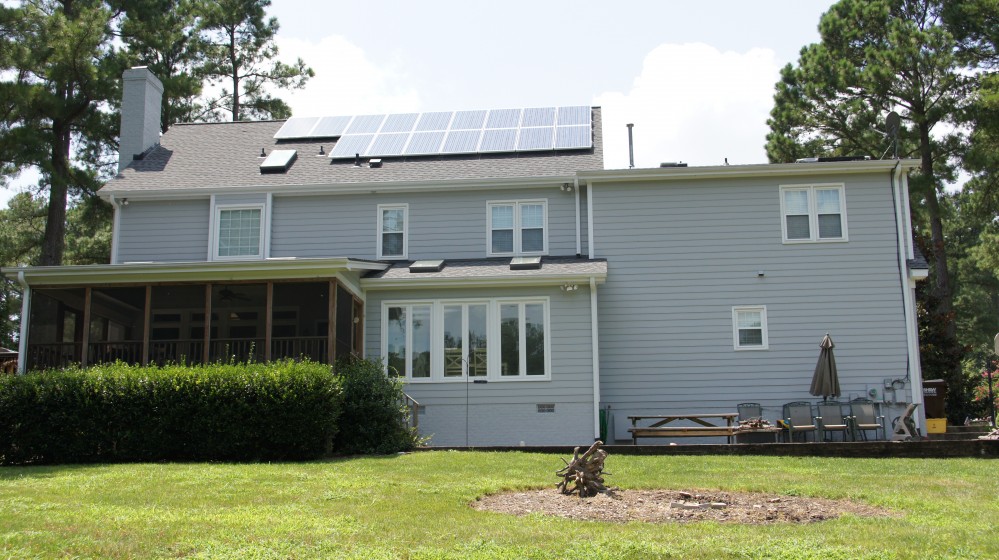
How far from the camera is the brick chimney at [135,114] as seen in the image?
20.8 m

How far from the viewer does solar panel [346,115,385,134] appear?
21494 millimetres

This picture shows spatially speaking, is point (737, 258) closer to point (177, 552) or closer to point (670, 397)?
point (670, 397)

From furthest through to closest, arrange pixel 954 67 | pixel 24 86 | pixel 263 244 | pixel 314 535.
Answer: pixel 954 67, pixel 24 86, pixel 263 244, pixel 314 535

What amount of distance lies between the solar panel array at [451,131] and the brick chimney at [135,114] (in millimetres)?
2964

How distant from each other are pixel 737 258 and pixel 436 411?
640 cm

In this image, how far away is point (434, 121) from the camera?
2189cm

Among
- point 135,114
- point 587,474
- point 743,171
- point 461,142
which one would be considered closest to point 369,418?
point 587,474

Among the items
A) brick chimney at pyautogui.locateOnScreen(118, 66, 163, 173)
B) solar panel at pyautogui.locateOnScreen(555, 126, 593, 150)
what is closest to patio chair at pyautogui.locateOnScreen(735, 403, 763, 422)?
solar panel at pyautogui.locateOnScreen(555, 126, 593, 150)

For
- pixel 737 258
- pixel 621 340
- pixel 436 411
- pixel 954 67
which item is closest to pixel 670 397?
pixel 621 340

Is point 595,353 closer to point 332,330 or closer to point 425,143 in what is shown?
point 332,330

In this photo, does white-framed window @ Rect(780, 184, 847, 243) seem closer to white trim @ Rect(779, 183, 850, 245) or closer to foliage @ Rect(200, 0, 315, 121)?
white trim @ Rect(779, 183, 850, 245)

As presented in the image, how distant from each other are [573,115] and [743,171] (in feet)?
17.1

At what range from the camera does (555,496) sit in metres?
9.13

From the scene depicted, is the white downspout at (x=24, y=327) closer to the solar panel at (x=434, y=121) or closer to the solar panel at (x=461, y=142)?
the solar panel at (x=461, y=142)
